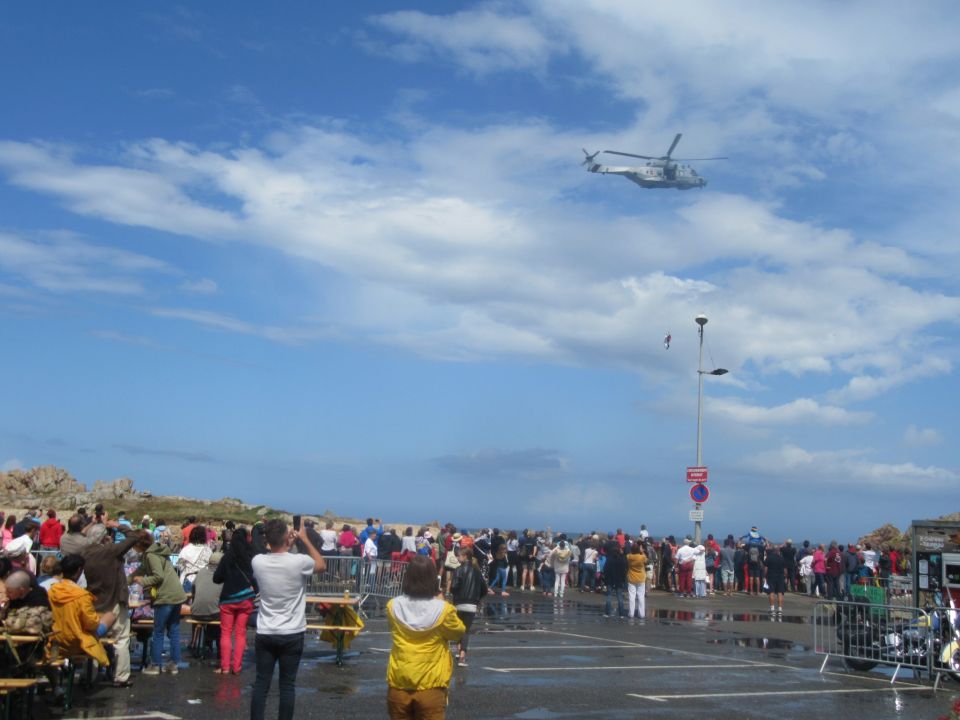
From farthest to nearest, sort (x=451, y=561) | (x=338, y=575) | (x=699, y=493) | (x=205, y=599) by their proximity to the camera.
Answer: (x=699, y=493) → (x=451, y=561) → (x=338, y=575) → (x=205, y=599)

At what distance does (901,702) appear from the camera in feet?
41.2

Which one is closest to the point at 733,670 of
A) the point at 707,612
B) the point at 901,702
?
the point at 901,702

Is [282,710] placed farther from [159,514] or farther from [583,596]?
[159,514]

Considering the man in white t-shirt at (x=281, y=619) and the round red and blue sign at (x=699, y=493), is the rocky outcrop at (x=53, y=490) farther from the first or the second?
the man in white t-shirt at (x=281, y=619)

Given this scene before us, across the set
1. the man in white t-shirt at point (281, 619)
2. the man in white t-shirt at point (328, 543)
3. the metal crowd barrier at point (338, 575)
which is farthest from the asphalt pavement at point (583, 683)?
the man in white t-shirt at point (328, 543)

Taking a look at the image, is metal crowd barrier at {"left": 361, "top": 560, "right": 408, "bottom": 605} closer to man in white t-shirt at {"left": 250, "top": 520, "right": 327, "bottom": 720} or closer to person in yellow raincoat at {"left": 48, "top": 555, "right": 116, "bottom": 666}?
person in yellow raincoat at {"left": 48, "top": 555, "right": 116, "bottom": 666}

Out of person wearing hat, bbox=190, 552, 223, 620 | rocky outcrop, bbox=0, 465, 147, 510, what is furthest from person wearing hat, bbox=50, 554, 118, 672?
rocky outcrop, bbox=0, 465, 147, 510

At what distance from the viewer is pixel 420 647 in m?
6.64

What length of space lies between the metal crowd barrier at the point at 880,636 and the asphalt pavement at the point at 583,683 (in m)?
0.28

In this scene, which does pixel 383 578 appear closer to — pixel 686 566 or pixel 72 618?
pixel 72 618

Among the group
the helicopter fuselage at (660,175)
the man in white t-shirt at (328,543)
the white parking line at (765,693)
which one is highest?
the helicopter fuselage at (660,175)

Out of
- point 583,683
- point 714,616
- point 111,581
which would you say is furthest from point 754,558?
point 111,581

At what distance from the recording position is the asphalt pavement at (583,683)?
34.1 feet

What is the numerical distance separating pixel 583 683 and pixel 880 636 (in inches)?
205
